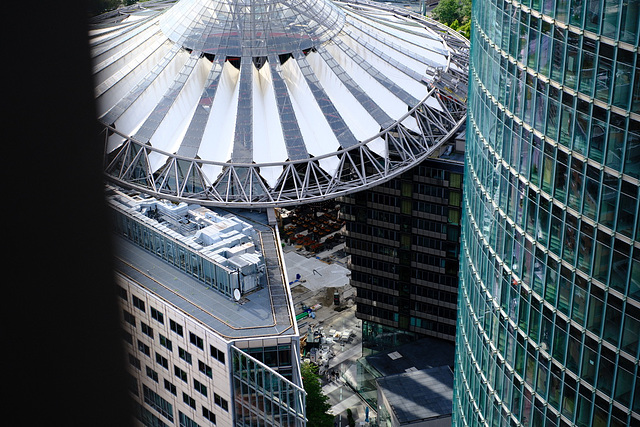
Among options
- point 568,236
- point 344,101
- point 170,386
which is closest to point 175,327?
point 170,386

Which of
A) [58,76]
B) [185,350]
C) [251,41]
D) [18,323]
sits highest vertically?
[58,76]

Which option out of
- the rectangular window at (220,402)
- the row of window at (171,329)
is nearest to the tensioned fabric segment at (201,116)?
the row of window at (171,329)

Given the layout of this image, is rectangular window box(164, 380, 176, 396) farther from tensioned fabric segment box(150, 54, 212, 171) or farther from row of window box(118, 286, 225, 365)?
tensioned fabric segment box(150, 54, 212, 171)

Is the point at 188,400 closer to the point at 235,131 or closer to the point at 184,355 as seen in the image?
the point at 184,355

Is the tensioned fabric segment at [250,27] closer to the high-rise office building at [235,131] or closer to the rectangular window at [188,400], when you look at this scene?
the high-rise office building at [235,131]

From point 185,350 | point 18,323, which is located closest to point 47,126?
point 18,323

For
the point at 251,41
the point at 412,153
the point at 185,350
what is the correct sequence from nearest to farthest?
1. the point at 185,350
2. the point at 412,153
3. the point at 251,41

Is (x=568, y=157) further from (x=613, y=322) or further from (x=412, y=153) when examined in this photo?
(x=412, y=153)
